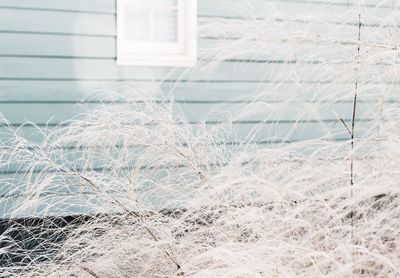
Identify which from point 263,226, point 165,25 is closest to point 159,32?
point 165,25

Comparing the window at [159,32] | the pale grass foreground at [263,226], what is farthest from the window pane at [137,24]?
the pale grass foreground at [263,226]

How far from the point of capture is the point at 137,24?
4.46 metres

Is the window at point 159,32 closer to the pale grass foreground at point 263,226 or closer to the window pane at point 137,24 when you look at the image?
the window pane at point 137,24

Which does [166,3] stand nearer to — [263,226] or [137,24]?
[137,24]

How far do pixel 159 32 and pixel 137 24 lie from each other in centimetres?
16

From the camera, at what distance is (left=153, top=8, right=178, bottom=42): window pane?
453 centimetres

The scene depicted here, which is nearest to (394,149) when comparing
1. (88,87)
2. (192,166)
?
(192,166)

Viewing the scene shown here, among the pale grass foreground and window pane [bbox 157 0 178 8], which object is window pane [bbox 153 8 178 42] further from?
the pale grass foreground

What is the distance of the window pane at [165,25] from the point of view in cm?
453

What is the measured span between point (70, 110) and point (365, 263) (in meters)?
2.63

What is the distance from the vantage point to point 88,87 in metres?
4.24

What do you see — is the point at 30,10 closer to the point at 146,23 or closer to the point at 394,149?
the point at 146,23

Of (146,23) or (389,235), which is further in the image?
(146,23)

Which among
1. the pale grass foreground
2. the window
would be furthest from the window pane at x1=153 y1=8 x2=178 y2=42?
the pale grass foreground
